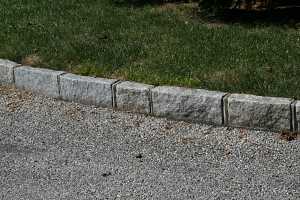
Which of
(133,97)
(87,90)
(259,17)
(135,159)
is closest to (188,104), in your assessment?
(133,97)

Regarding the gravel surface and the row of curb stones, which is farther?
the row of curb stones

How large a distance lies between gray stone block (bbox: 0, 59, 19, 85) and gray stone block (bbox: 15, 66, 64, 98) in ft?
0.22

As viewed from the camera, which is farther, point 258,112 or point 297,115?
point 258,112

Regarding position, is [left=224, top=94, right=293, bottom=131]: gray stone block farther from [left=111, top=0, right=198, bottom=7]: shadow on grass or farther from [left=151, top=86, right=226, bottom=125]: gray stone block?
[left=111, top=0, right=198, bottom=7]: shadow on grass

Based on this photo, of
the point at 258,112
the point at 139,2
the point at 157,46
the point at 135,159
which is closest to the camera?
the point at 135,159

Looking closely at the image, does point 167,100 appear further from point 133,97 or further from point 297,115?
point 297,115

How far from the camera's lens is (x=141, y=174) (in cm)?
443

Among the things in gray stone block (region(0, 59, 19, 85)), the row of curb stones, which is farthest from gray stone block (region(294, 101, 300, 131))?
Answer: gray stone block (region(0, 59, 19, 85))

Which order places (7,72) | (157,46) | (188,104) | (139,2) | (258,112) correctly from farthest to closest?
(139,2), (157,46), (7,72), (188,104), (258,112)

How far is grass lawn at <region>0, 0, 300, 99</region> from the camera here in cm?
555

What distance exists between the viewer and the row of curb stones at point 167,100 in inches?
192

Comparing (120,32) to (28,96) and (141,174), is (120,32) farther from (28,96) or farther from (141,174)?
(141,174)

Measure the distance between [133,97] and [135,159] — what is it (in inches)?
34.2

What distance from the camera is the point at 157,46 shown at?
21.1 ft
